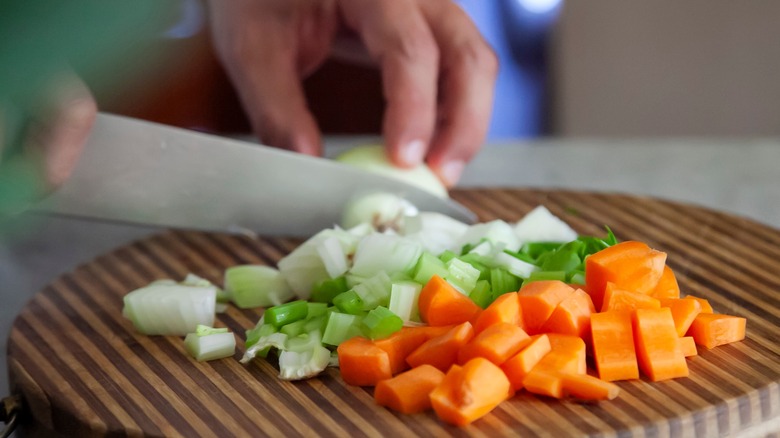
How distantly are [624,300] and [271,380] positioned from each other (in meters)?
0.48

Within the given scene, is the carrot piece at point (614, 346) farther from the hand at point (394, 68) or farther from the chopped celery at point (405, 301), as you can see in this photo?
the hand at point (394, 68)

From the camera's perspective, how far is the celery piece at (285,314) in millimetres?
1219

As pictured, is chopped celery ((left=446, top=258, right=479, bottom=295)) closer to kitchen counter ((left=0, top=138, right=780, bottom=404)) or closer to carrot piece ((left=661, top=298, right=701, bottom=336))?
carrot piece ((left=661, top=298, right=701, bottom=336))

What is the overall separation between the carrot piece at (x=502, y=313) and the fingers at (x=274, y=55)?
869mm

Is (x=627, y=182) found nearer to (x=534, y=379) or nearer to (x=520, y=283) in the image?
(x=520, y=283)

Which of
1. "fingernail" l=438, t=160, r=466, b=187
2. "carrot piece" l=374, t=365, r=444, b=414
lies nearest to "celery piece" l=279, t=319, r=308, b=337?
"carrot piece" l=374, t=365, r=444, b=414

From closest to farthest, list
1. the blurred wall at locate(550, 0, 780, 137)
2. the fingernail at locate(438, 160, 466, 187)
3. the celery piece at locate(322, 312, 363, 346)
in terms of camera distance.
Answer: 1. the celery piece at locate(322, 312, 363, 346)
2. the fingernail at locate(438, 160, 466, 187)
3. the blurred wall at locate(550, 0, 780, 137)

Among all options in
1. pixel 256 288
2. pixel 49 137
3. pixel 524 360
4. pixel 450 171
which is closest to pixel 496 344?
pixel 524 360

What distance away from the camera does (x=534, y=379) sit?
3.31ft

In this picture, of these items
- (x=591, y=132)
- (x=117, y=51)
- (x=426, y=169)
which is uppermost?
(x=117, y=51)

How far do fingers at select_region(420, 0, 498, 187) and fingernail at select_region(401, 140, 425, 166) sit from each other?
9cm

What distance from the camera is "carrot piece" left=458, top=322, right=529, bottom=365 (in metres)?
1.01

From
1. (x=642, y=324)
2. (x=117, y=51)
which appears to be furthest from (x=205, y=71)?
(x=117, y=51)

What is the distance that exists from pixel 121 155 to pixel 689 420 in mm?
1012
